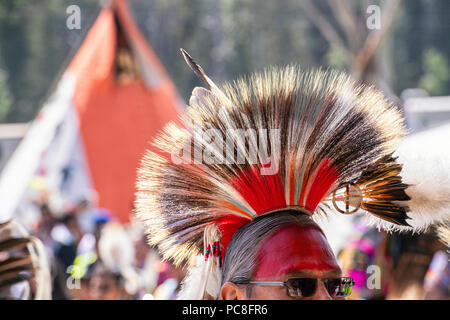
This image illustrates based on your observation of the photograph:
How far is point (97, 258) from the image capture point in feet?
21.1

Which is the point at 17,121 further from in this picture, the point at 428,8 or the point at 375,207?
the point at 375,207

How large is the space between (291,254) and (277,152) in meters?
0.30

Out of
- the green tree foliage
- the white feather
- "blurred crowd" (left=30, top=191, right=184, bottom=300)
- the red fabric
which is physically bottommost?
"blurred crowd" (left=30, top=191, right=184, bottom=300)

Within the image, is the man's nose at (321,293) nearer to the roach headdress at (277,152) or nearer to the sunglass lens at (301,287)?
the sunglass lens at (301,287)

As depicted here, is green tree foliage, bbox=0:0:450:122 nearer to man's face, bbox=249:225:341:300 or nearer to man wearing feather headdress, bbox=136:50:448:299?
man wearing feather headdress, bbox=136:50:448:299

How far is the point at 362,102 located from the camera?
2.21m

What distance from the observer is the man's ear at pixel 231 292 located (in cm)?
213

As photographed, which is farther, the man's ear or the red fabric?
the red fabric

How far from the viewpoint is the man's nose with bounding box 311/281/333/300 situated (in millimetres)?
2062

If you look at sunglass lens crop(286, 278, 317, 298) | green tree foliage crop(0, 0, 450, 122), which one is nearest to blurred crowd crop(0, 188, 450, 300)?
sunglass lens crop(286, 278, 317, 298)

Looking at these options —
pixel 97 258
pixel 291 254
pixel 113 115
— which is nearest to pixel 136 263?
pixel 97 258

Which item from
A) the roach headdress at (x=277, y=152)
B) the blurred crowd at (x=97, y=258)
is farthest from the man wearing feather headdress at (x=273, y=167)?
the blurred crowd at (x=97, y=258)

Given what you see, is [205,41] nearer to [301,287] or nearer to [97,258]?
[97,258]

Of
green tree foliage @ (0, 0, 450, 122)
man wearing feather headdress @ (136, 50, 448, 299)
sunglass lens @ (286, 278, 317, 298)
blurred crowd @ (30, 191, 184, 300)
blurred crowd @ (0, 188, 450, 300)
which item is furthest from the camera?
green tree foliage @ (0, 0, 450, 122)
